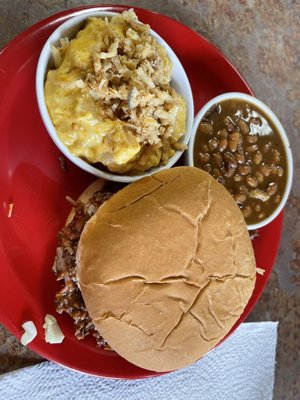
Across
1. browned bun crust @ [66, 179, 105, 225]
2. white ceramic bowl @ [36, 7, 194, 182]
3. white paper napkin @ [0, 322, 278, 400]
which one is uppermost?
white ceramic bowl @ [36, 7, 194, 182]

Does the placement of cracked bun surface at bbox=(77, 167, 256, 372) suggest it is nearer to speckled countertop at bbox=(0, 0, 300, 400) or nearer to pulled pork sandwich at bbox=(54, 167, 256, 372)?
pulled pork sandwich at bbox=(54, 167, 256, 372)

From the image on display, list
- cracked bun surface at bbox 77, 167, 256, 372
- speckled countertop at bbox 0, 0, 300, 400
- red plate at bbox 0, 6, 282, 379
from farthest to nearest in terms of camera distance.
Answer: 1. speckled countertop at bbox 0, 0, 300, 400
2. red plate at bbox 0, 6, 282, 379
3. cracked bun surface at bbox 77, 167, 256, 372

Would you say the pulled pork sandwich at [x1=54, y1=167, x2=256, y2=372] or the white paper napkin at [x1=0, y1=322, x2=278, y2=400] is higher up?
the pulled pork sandwich at [x1=54, y1=167, x2=256, y2=372]

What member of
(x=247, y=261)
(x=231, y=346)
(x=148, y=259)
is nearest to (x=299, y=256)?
(x=231, y=346)

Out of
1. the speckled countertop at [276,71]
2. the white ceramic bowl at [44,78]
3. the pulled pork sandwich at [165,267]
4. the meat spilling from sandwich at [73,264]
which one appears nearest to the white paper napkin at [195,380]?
the speckled countertop at [276,71]

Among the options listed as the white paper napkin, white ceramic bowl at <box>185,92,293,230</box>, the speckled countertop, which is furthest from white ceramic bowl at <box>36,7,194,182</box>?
the white paper napkin

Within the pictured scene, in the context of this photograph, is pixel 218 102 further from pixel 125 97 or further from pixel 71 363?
pixel 71 363

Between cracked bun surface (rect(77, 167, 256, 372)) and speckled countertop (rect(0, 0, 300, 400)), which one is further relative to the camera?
speckled countertop (rect(0, 0, 300, 400))
